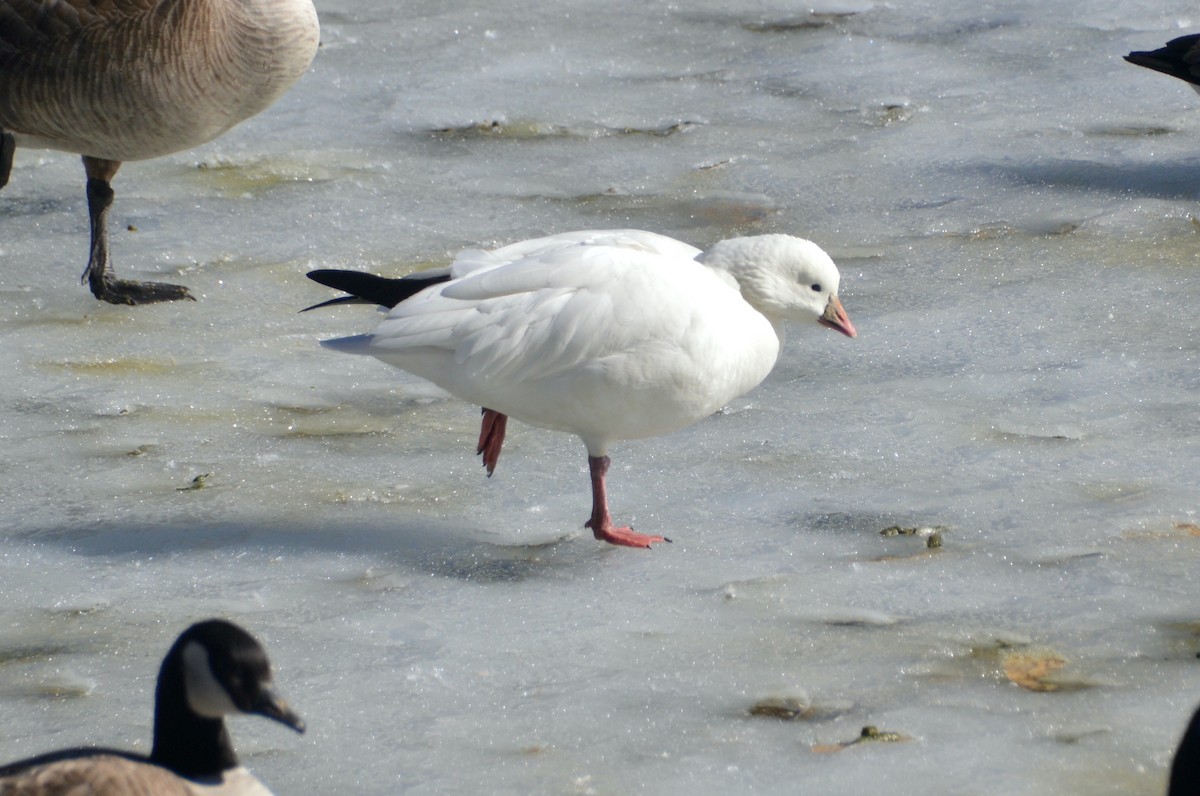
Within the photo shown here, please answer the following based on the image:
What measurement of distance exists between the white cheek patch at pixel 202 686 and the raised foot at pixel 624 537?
5.07 ft

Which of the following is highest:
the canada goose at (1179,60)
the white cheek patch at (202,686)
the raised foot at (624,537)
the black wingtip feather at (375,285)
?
the canada goose at (1179,60)

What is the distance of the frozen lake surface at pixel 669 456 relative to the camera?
3203 mm

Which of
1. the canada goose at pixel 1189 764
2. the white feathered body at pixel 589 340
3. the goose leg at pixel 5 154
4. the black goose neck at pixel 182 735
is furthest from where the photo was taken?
the goose leg at pixel 5 154

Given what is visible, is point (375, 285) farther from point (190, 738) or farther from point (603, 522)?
→ point (190, 738)

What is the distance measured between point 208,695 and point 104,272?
3.68 metres

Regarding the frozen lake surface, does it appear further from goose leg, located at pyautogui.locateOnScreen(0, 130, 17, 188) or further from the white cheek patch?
the white cheek patch

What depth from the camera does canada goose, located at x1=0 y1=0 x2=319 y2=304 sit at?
5945mm

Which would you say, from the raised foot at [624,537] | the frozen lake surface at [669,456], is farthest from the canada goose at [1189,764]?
the raised foot at [624,537]

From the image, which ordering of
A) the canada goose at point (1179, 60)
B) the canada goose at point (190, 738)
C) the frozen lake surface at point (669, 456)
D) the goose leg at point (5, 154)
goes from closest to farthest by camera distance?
the canada goose at point (190, 738) → the frozen lake surface at point (669, 456) → the goose leg at point (5, 154) → the canada goose at point (1179, 60)

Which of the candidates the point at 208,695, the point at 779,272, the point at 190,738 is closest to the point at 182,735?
the point at 190,738

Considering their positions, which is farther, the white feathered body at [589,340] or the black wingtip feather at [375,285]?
the black wingtip feather at [375,285]

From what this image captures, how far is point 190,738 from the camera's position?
2674 millimetres

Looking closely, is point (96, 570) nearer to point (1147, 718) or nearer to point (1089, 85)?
point (1147, 718)

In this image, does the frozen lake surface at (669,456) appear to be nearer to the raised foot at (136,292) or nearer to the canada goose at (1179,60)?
the raised foot at (136,292)
